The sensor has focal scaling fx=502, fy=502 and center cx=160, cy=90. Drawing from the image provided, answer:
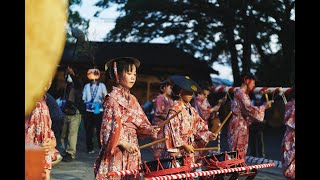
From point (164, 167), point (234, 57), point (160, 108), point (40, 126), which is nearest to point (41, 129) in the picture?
point (40, 126)

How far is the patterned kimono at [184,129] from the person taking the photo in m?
5.81

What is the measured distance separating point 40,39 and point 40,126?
4.65 feet

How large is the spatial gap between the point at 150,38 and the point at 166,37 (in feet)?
2.18

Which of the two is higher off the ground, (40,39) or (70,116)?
(40,39)

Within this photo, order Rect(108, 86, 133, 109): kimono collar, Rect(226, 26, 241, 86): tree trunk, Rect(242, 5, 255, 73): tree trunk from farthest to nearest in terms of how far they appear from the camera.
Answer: Rect(226, 26, 241, 86): tree trunk, Rect(242, 5, 255, 73): tree trunk, Rect(108, 86, 133, 109): kimono collar

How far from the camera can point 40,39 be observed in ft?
13.5

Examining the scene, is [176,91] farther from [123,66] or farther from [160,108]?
[160,108]

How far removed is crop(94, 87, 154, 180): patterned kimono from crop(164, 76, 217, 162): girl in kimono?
800mm

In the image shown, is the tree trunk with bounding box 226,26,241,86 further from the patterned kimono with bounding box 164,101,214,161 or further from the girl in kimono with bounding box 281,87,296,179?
the patterned kimono with bounding box 164,101,214,161

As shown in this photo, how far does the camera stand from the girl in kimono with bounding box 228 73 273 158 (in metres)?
8.50

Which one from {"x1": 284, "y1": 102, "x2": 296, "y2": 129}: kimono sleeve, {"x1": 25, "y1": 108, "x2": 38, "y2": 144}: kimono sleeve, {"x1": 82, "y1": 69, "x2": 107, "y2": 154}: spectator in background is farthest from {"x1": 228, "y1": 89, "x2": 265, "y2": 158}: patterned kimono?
{"x1": 25, "y1": 108, "x2": 38, "y2": 144}: kimono sleeve

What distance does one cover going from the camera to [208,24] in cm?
1958
